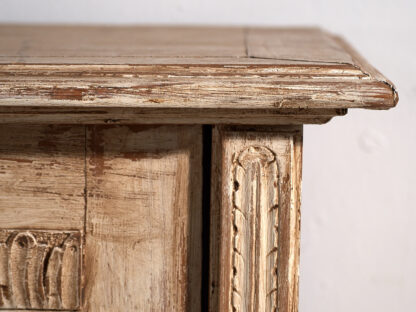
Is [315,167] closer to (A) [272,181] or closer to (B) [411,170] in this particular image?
(B) [411,170]

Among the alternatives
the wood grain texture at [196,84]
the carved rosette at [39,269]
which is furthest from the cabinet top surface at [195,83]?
the carved rosette at [39,269]

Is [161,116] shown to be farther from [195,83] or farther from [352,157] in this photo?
[352,157]

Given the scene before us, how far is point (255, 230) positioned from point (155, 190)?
90 millimetres

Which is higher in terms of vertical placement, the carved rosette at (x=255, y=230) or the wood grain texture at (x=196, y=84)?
the wood grain texture at (x=196, y=84)

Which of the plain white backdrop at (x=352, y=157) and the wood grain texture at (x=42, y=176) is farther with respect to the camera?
the plain white backdrop at (x=352, y=157)

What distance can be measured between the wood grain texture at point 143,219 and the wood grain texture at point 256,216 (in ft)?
0.08

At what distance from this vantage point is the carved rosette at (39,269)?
606mm

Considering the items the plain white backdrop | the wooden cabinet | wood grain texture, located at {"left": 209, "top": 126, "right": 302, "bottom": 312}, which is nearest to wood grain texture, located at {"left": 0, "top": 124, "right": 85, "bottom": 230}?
the wooden cabinet

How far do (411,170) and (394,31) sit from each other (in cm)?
22

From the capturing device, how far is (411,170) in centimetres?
112

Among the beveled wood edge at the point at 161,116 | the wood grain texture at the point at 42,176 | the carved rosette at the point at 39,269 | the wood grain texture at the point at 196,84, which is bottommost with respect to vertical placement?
the carved rosette at the point at 39,269

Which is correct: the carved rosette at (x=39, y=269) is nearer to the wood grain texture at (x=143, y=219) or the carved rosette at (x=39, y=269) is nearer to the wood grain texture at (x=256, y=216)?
the wood grain texture at (x=143, y=219)

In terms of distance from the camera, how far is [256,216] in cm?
58

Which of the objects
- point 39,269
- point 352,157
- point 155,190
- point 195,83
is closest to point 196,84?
point 195,83
